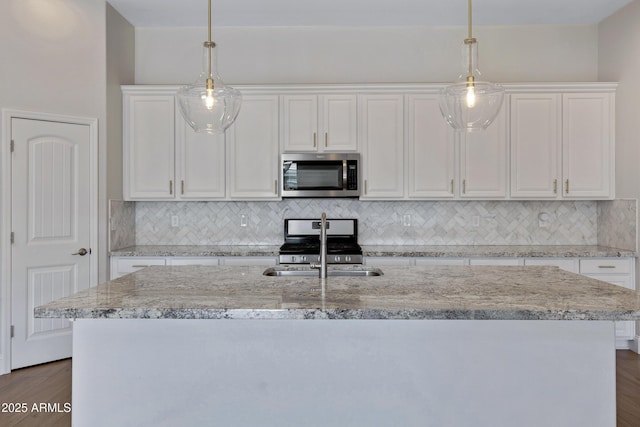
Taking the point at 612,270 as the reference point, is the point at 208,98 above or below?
above

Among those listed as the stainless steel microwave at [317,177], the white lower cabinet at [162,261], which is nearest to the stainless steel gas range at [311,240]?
the white lower cabinet at [162,261]

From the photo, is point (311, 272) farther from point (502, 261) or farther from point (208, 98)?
point (502, 261)

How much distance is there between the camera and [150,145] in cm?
415

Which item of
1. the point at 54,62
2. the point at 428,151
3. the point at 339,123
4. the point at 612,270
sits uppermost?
the point at 54,62

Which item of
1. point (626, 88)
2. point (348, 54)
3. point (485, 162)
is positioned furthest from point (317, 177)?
point (626, 88)

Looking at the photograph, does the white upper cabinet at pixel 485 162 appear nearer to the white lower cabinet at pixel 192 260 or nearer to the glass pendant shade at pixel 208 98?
the white lower cabinet at pixel 192 260

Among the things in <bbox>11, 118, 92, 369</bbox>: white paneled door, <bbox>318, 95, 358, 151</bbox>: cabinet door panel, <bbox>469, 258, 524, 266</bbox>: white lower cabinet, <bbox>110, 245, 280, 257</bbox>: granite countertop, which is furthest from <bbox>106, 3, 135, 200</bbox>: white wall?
<bbox>469, 258, 524, 266</bbox>: white lower cabinet

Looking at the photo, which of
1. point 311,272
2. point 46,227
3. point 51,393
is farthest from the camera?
point 46,227

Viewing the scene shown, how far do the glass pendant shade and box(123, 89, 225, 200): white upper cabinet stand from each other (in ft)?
6.02

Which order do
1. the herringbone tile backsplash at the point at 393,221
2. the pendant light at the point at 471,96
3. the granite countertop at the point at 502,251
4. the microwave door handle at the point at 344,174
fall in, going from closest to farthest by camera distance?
the pendant light at the point at 471,96
the granite countertop at the point at 502,251
the microwave door handle at the point at 344,174
the herringbone tile backsplash at the point at 393,221

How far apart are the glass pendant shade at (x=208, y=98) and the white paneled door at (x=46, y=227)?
1.92m

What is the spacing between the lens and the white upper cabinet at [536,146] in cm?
409

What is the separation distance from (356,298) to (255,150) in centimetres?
271

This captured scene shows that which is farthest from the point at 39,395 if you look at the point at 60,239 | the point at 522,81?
the point at 522,81
